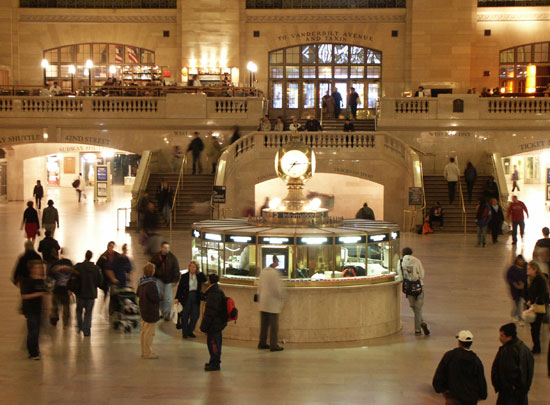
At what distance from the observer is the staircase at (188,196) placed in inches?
1124

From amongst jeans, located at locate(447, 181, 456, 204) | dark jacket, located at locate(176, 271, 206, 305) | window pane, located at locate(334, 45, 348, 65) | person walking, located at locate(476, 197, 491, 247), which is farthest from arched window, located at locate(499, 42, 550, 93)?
dark jacket, located at locate(176, 271, 206, 305)

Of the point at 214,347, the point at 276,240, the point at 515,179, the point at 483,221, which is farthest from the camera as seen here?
the point at 515,179

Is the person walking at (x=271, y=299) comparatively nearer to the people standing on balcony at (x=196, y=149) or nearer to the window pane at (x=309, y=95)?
the people standing on balcony at (x=196, y=149)

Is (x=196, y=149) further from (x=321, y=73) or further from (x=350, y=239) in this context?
(x=350, y=239)

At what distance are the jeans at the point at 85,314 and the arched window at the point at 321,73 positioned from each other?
2917 centimetres

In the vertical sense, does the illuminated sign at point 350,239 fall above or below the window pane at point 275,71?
below

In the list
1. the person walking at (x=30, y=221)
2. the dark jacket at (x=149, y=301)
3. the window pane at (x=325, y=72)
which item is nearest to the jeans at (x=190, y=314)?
the dark jacket at (x=149, y=301)

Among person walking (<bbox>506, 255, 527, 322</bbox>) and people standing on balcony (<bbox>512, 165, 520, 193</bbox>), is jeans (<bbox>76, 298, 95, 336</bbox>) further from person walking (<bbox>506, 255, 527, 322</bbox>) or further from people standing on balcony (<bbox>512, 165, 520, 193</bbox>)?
people standing on balcony (<bbox>512, 165, 520, 193</bbox>)

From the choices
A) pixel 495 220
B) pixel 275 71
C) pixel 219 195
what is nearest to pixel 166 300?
pixel 219 195

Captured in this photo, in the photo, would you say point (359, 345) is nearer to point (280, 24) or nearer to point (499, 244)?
point (499, 244)

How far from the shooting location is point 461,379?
7992 mm

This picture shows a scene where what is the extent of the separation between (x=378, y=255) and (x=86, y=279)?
14.5 feet

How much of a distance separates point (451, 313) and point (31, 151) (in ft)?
93.2

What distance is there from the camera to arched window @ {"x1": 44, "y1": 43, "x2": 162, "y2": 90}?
1642 inches
